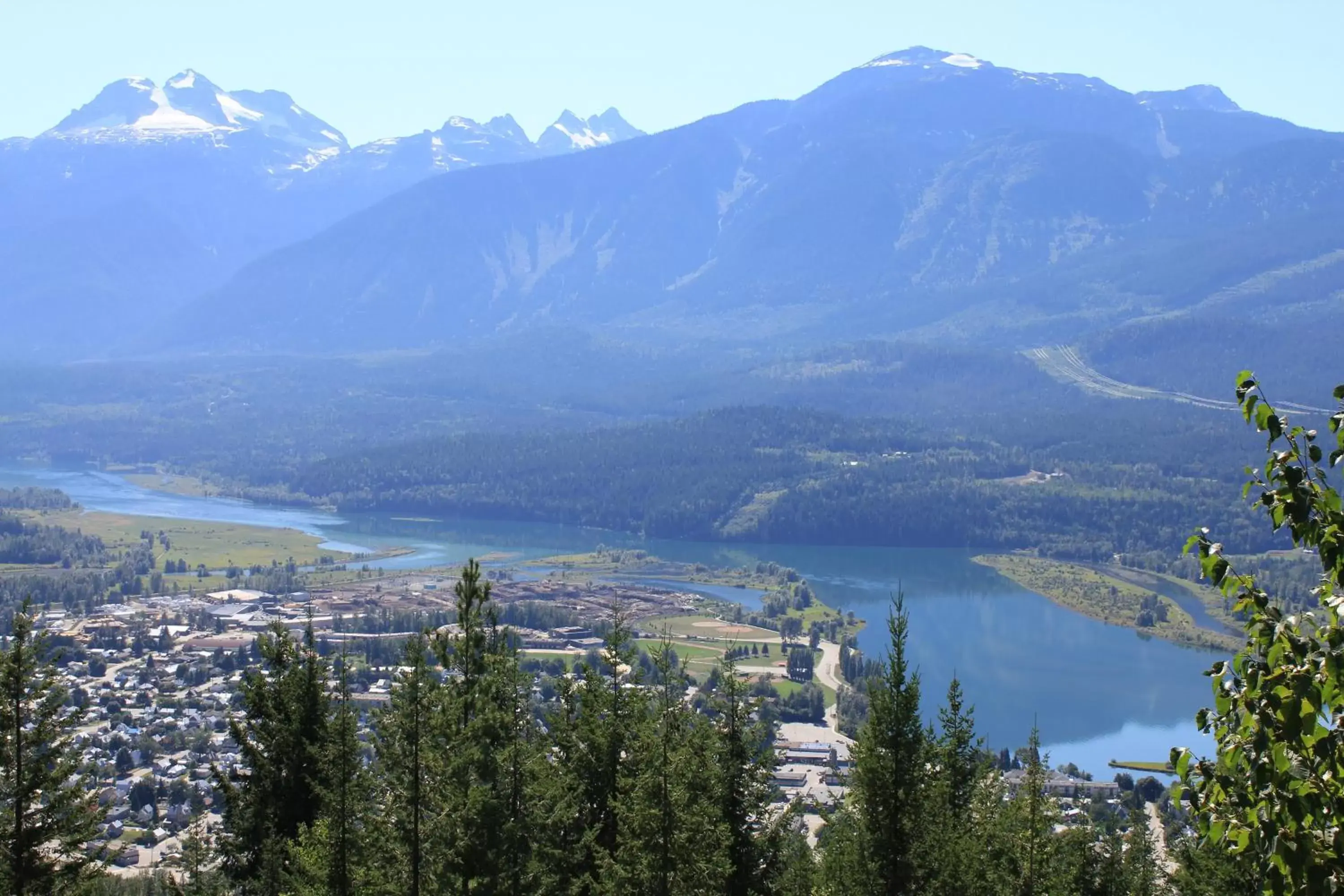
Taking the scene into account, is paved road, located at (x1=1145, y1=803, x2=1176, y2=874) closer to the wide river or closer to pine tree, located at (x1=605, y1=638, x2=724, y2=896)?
the wide river

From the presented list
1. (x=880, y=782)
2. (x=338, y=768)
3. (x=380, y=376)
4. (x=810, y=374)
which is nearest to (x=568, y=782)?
(x=338, y=768)

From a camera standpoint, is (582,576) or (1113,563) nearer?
(582,576)

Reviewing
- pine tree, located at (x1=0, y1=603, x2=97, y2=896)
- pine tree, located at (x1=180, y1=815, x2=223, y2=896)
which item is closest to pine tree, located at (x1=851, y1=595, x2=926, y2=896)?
pine tree, located at (x1=0, y1=603, x2=97, y2=896)

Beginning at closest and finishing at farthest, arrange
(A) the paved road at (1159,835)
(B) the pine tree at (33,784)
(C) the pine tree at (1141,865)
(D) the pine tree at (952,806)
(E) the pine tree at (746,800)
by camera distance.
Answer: (B) the pine tree at (33,784), (D) the pine tree at (952,806), (E) the pine tree at (746,800), (C) the pine tree at (1141,865), (A) the paved road at (1159,835)

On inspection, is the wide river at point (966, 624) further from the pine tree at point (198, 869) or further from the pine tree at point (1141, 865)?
the pine tree at point (198, 869)

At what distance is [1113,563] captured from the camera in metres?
88.3

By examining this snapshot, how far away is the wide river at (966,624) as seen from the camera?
1982 inches

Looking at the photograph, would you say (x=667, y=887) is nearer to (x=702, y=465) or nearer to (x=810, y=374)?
(x=702, y=465)

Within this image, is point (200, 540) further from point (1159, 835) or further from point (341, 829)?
point (341, 829)

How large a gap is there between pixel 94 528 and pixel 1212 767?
9655 cm

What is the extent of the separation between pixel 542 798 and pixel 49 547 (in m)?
77.5

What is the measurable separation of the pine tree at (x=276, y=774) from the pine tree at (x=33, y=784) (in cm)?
435

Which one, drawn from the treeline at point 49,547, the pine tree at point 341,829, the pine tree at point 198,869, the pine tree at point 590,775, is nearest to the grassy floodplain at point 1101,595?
the pine tree at point 590,775

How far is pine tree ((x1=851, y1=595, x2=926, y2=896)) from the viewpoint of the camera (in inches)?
579
